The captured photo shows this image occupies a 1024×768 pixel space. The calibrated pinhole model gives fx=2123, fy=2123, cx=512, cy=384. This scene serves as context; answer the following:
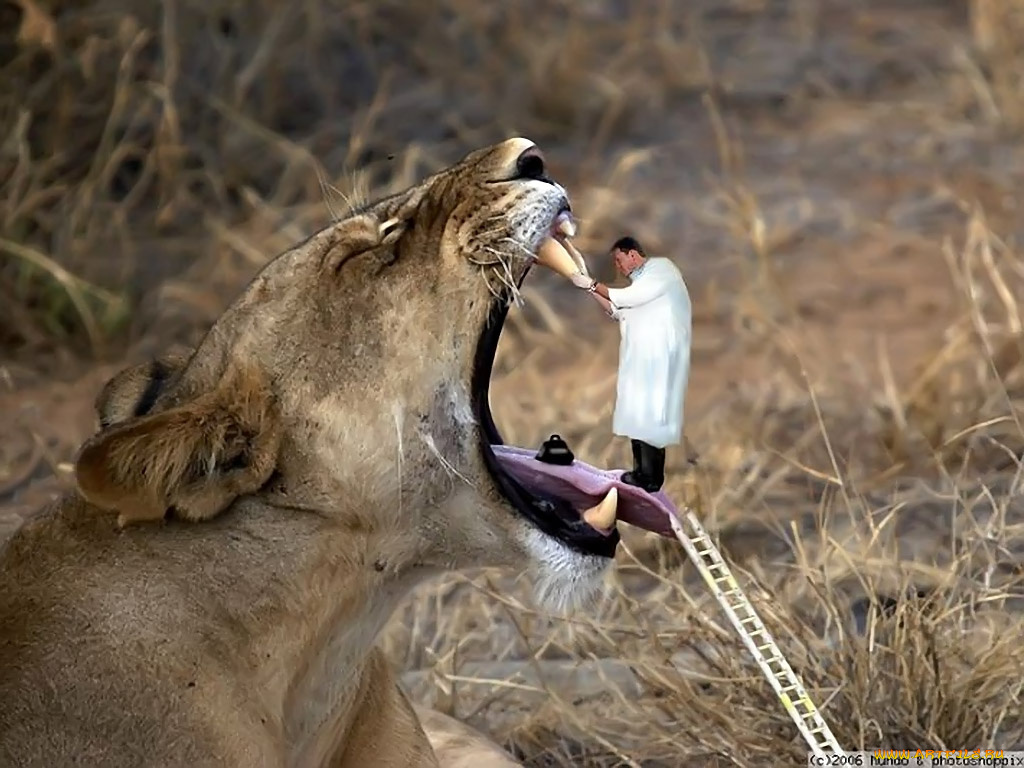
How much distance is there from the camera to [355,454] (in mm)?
2266

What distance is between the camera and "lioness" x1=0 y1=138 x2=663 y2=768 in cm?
222

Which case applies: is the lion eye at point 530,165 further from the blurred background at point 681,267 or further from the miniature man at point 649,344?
the blurred background at point 681,267

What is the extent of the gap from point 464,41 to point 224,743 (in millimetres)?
4857

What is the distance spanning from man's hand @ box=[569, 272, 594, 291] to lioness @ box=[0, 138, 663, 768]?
0.07 m

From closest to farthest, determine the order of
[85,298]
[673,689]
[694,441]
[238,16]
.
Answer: [673,689], [694,441], [85,298], [238,16]

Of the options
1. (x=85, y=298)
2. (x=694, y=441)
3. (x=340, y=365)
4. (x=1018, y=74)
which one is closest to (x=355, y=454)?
(x=340, y=365)

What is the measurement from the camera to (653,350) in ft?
7.34

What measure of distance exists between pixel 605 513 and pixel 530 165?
0.40m

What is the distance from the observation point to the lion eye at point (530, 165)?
2365mm

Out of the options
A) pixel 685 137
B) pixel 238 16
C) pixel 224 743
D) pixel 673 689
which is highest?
pixel 224 743

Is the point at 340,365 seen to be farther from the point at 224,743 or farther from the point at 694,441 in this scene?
the point at 694,441

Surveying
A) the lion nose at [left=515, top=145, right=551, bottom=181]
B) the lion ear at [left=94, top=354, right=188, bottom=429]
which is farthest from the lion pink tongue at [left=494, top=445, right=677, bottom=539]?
the lion ear at [left=94, top=354, right=188, bottom=429]

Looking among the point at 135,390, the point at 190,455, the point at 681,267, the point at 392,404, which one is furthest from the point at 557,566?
the point at 681,267

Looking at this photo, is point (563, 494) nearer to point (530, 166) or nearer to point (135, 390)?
point (530, 166)
